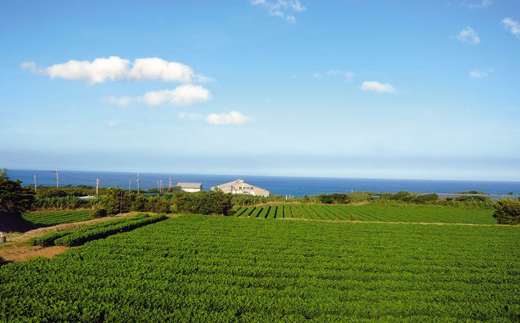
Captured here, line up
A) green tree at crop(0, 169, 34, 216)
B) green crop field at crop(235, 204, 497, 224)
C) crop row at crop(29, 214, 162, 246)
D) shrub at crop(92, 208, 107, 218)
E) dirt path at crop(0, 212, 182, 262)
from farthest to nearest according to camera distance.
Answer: green crop field at crop(235, 204, 497, 224)
shrub at crop(92, 208, 107, 218)
green tree at crop(0, 169, 34, 216)
crop row at crop(29, 214, 162, 246)
dirt path at crop(0, 212, 182, 262)

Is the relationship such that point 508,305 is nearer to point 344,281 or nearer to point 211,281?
point 344,281

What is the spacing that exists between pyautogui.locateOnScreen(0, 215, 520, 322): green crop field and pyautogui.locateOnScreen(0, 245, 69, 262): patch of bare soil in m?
2.25

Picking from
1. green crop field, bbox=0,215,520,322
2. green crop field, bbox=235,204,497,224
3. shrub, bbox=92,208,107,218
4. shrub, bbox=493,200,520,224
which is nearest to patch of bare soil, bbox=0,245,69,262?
green crop field, bbox=0,215,520,322

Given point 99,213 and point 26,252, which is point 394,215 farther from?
point 26,252

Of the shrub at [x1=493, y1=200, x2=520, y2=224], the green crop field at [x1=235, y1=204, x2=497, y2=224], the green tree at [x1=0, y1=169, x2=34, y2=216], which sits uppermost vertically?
the green tree at [x1=0, y1=169, x2=34, y2=216]

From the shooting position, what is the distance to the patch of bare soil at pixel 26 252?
1764 cm

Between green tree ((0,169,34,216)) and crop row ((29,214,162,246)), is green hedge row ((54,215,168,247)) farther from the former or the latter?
green tree ((0,169,34,216))

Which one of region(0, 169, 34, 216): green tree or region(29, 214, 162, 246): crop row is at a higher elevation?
region(0, 169, 34, 216): green tree

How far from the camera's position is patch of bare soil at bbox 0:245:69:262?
17641 millimetres

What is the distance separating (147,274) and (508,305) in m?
14.7

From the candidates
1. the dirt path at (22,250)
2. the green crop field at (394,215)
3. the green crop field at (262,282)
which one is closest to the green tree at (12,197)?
the dirt path at (22,250)

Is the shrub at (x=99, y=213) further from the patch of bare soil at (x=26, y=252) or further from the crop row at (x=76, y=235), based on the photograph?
the patch of bare soil at (x=26, y=252)

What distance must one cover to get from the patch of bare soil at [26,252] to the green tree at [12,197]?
44.1 ft

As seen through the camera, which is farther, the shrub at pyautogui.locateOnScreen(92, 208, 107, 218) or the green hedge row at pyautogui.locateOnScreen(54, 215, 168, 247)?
the shrub at pyautogui.locateOnScreen(92, 208, 107, 218)
